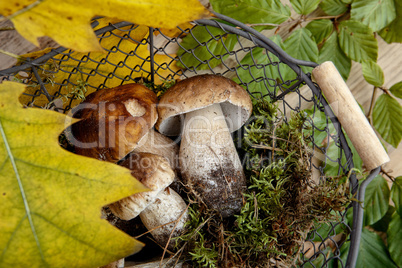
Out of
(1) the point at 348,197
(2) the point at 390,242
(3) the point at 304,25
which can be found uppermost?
(3) the point at 304,25

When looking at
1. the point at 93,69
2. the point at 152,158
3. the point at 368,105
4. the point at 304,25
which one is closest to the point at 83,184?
the point at 152,158

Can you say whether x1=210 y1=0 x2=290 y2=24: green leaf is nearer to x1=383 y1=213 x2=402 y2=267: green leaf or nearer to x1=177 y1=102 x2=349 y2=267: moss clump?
x1=177 y1=102 x2=349 y2=267: moss clump

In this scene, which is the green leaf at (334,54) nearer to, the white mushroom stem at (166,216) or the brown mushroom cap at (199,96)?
the brown mushroom cap at (199,96)

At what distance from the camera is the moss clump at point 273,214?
0.73 meters

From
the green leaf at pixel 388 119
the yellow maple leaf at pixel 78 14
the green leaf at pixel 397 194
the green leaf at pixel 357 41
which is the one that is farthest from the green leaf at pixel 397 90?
the yellow maple leaf at pixel 78 14

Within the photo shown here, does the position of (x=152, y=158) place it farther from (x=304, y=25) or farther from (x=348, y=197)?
(x=304, y=25)

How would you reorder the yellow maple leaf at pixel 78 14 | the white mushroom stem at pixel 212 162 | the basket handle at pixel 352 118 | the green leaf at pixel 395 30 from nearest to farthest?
1. the yellow maple leaf at pixel 78 14
2. the basket handle at pixel 352 118
3. the white mushroom stem at pixel 212 162
4. the green leaf at pixel 395 30

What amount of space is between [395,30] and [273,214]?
2.45 ft

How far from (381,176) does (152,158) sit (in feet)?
2.68

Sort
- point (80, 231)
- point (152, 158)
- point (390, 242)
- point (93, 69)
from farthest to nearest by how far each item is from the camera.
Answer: point (390, 242), point (93, 69), point (152, 158), point (80, 231)

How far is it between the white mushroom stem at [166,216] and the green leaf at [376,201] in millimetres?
670

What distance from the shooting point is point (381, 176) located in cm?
112

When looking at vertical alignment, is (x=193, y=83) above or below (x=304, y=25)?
below

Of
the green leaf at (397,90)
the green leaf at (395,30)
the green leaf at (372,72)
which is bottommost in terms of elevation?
the green leaf at (397,90)
